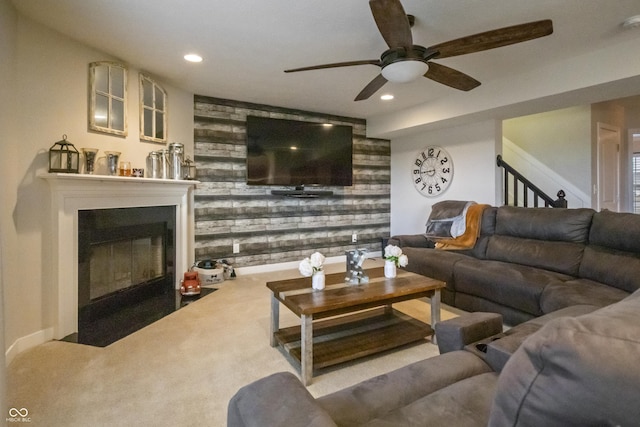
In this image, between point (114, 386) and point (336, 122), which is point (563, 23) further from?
point (114, 386)

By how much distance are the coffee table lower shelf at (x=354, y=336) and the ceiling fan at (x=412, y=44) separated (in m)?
1.91

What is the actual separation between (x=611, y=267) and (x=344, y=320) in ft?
7.05

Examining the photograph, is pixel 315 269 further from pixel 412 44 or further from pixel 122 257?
pixel 122 257

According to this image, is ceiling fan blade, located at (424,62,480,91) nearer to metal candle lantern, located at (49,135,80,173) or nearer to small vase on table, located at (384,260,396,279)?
small vase on table, located at (384,260,396,279)

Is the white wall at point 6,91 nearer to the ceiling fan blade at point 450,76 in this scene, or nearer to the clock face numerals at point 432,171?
the ceiling fan blade at point 450,76

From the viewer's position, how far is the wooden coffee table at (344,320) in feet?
6.72

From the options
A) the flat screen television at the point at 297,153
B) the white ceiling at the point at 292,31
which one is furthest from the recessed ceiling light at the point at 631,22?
the flat screen television at the point at 297,153

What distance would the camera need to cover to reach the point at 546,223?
3084 millimetres

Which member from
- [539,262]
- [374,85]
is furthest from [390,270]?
[374,85]

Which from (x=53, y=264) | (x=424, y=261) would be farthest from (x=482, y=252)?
(x=53, y=264)

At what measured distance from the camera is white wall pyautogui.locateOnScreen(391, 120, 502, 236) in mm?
4324

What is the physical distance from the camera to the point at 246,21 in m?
2.39

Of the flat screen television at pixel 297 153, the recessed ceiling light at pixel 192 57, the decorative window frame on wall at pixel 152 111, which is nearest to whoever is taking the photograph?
the recessed ceiling light at pixel 192 57

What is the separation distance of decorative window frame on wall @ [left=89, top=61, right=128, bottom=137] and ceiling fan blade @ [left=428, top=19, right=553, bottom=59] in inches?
113
